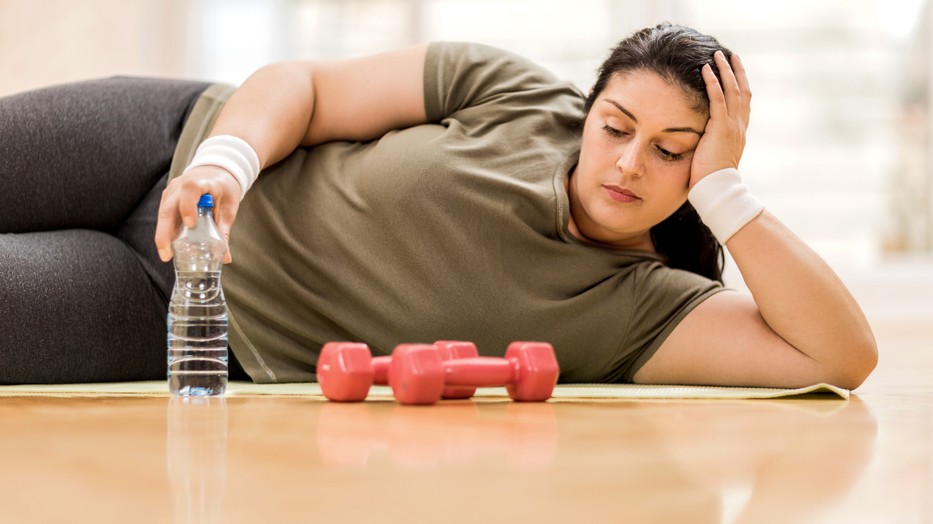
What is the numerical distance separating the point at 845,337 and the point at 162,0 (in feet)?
11.0

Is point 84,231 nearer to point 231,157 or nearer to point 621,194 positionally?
point 231,157

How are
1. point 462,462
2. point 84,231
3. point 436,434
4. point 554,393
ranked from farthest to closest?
1. point 84,231
2. point 554,393
3. point 436,434
4. point 462,462

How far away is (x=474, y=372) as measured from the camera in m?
1.20

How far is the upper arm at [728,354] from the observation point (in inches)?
57.7

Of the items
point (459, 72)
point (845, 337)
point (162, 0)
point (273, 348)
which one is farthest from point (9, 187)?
point (162, 0)

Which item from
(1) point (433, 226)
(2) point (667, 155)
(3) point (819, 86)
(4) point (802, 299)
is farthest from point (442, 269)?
(3) point (819, 86)

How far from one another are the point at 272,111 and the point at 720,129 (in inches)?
26.1

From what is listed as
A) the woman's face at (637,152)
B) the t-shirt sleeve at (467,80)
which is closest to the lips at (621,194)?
the woman's face at (637,152)

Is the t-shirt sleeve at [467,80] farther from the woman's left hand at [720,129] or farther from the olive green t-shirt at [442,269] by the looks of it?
the woman's left hand at [720,129]

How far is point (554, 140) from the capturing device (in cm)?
167

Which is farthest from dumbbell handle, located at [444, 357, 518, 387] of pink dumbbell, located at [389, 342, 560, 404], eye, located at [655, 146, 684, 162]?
eye, located at [655, 146, 684, 162]

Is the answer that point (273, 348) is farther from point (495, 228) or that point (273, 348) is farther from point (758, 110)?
point (758, 110)

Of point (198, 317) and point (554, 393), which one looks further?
point (198, 317)

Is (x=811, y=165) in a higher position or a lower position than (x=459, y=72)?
lower
